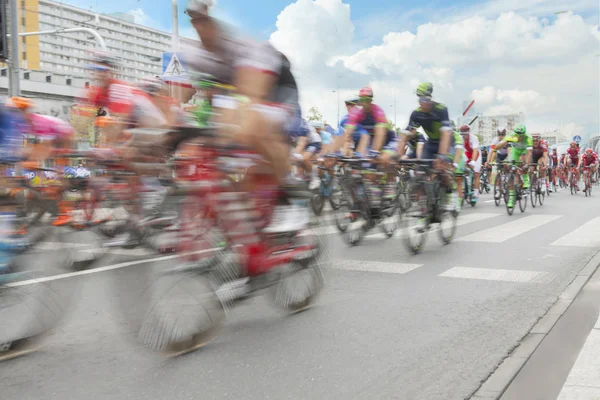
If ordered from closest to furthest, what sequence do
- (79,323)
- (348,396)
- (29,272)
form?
1. (348,396)
2. (29,272)
3. (79,323)

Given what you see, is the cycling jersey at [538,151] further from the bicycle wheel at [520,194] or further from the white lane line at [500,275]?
the white lane line at [500,275]

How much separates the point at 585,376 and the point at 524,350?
561mm

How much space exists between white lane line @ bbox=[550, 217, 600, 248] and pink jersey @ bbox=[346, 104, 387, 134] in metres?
3.12

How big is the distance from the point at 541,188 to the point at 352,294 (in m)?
12.7

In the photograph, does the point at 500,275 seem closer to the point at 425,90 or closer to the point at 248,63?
the point at 425,90

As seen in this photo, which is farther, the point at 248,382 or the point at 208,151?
the point at 208,151

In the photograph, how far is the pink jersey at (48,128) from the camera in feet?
21.3

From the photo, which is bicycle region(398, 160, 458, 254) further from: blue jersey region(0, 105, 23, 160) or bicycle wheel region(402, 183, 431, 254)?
blue jersey region(0, 105, 23, 160)

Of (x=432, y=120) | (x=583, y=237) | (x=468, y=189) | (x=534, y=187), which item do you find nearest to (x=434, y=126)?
(x=432, y=120)

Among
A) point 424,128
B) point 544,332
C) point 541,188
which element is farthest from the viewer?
point 541,188

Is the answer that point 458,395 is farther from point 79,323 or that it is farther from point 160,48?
point 160,48

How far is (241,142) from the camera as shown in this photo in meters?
4.16

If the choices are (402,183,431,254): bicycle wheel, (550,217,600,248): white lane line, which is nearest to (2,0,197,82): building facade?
(550,217,600,248): white lane line

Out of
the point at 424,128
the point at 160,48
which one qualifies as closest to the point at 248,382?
the point at 424,128
